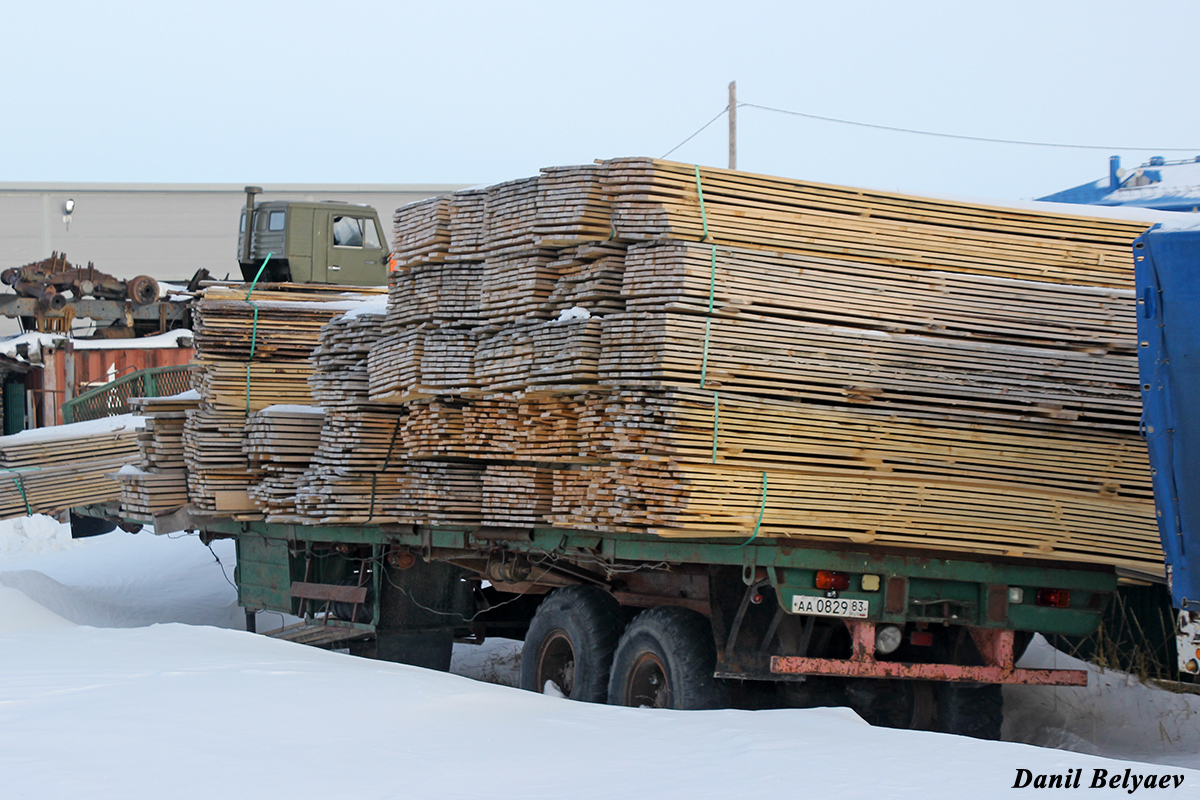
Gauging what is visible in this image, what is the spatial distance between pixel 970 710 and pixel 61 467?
1158cm

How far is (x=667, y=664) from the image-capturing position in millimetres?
7602

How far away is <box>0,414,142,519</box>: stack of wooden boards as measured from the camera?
1557cm

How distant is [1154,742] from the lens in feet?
26.2

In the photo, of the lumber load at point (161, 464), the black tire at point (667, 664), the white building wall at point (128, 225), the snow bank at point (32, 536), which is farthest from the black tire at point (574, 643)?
the white building wall at point (128, 225)

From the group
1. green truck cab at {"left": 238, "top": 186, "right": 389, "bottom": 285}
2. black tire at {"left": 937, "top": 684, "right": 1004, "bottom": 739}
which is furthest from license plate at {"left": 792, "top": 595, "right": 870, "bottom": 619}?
green truck cab at {"left": 238, "top": 186, "right": 389, "bottom": 285}

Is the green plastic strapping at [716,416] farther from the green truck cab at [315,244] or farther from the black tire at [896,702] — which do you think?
the green truck cab at [315,244]

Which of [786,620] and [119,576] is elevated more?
[786,620]

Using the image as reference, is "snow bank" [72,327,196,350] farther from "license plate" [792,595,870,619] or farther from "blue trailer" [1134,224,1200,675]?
"blue trailer" [1134,224,1200,675]

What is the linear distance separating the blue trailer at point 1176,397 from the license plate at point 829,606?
5.01 feet

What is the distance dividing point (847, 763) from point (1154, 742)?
11.4 ft

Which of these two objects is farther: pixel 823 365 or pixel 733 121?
pixel 733 121

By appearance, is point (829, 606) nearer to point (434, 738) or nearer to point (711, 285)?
point (711, 285)

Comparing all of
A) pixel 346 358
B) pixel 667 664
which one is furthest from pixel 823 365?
pixel 346 358

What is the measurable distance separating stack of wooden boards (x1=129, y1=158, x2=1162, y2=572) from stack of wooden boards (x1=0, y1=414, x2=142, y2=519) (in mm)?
9191
